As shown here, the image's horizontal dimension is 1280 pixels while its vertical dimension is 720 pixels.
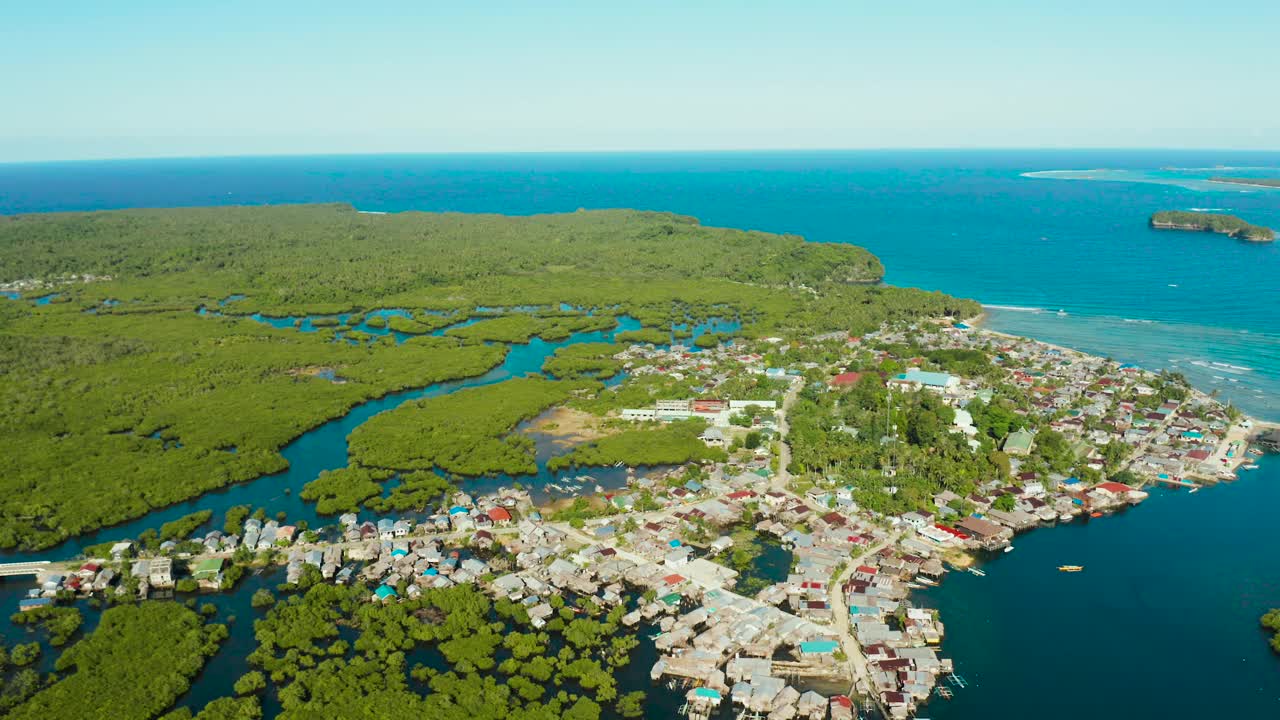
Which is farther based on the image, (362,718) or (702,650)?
(702,650)

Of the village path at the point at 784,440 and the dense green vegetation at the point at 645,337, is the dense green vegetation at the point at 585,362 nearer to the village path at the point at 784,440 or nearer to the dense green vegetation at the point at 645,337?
the dense green vegetation at the point at 645,337

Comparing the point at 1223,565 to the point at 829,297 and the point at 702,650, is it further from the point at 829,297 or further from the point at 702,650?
the point at 829,297

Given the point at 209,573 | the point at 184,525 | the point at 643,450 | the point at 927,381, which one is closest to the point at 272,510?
the point at 184,525

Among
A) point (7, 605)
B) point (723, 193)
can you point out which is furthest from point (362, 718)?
point (723, 193)

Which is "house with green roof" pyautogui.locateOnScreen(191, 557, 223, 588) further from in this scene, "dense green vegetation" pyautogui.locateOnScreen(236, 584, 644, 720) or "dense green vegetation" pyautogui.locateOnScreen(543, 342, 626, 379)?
"dense green vegetation" pyautogui.locateOnScreen(543, 342, 626, 379)

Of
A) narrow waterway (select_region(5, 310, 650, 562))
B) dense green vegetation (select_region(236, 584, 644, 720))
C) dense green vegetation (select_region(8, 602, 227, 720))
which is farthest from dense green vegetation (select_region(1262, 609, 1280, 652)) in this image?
dense green vegetation (select_region(8, 602, 227, 720))

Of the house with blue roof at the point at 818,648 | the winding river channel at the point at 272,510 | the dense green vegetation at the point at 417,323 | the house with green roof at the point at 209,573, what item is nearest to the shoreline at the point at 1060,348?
the winding river channel at the point at 272,510
